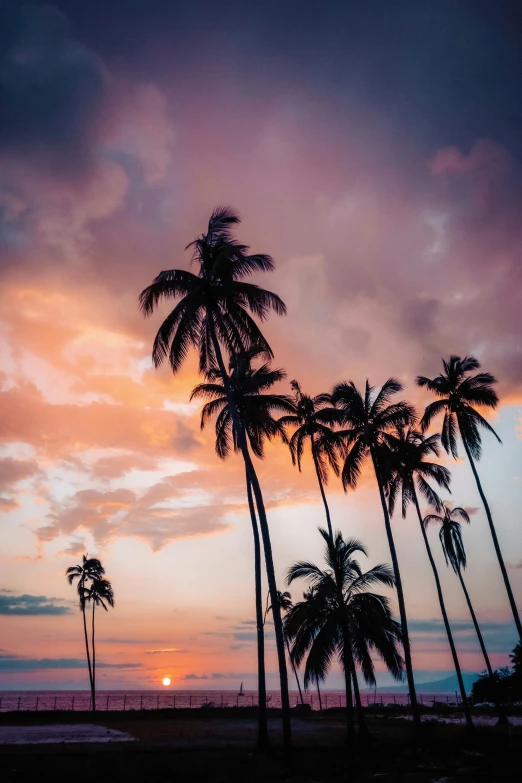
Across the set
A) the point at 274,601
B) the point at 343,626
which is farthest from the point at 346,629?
the point at 274,601

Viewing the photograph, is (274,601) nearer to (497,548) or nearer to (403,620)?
(403,620)

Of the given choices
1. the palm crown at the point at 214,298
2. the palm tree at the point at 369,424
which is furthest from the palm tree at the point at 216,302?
the palm tree at the point at 369,424

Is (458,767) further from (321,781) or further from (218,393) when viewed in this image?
(218,393)

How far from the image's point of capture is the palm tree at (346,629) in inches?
1001

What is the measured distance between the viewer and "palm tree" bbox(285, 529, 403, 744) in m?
25.4

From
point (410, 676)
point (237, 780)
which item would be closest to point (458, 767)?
point (410, 676)

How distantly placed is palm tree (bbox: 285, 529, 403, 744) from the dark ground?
312 centimetres

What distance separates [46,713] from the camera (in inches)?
1858

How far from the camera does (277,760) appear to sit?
70.2 feet

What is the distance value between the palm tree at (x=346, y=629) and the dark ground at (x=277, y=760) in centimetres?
312

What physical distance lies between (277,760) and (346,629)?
616 cm

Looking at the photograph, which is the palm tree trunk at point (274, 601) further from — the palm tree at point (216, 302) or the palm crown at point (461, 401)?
the palm crown at point (461, 401)

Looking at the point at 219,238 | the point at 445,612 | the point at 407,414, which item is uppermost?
the point at 219,238

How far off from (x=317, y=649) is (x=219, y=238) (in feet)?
62.3
